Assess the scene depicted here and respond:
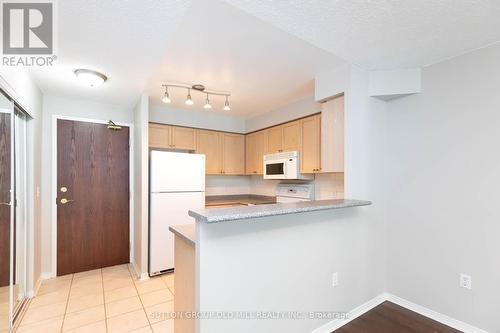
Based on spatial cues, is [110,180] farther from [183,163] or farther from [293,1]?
[293,1]

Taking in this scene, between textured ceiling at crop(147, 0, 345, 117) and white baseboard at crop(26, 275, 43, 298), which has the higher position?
textured ceiling at crop(147, 0, 345, 117)

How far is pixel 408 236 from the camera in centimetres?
248

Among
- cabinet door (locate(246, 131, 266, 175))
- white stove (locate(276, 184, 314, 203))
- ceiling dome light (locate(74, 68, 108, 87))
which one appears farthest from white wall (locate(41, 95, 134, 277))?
white stove (locate(276, 184, 314, 203))

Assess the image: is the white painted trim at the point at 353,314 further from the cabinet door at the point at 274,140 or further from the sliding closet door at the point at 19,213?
the sliding closet door at the point at 19,213

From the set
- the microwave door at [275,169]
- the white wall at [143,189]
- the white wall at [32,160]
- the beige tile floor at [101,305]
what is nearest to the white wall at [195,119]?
the white wall at [143,189]

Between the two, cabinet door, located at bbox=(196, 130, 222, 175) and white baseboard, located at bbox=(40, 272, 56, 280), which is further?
cabinet door, located at bbox=(196, 130, 222, 175)

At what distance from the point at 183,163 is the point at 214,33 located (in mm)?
1972

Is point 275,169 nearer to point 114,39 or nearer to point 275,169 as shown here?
point 275,169

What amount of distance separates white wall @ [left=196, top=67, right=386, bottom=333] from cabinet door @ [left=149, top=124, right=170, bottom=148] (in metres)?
2.67

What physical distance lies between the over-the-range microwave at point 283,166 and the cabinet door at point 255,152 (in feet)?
1.13

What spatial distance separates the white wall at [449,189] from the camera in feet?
6.45

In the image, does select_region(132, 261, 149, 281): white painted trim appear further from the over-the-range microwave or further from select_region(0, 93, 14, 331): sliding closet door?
the over-the-range microwave

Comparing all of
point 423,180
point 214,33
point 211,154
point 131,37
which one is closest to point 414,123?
point 423,180

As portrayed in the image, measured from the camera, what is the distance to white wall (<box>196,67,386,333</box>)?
1520 millimetres
